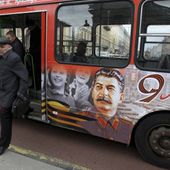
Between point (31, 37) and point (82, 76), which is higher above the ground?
point (31, 37)

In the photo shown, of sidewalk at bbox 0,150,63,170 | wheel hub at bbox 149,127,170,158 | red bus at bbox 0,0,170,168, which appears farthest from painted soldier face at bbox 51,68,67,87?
wheel hub at bbox 149,127,170,158

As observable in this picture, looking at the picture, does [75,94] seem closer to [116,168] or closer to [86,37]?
[86,37]

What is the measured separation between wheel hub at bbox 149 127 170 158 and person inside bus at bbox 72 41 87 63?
58.7 inches

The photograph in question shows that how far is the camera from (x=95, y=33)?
14.4 feet

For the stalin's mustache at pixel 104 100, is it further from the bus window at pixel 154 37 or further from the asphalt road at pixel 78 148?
the asphalt road at pixel 78 148

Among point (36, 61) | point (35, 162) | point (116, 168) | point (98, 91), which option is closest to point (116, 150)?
point (116, 168)

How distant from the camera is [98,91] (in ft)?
14.1

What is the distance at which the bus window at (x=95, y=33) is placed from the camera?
13.3 ft

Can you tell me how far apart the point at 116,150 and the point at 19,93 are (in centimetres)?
176

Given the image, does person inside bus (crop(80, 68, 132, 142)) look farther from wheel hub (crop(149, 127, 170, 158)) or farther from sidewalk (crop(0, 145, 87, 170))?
sidewalk (crop(0, 145, 87, 170))

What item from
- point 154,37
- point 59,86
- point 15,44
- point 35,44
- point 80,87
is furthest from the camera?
point 35,44

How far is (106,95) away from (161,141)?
98cm

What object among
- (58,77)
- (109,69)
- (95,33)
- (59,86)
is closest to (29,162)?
(59,86)

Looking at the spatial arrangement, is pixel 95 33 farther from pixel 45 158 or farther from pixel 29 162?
pixel 29 162
